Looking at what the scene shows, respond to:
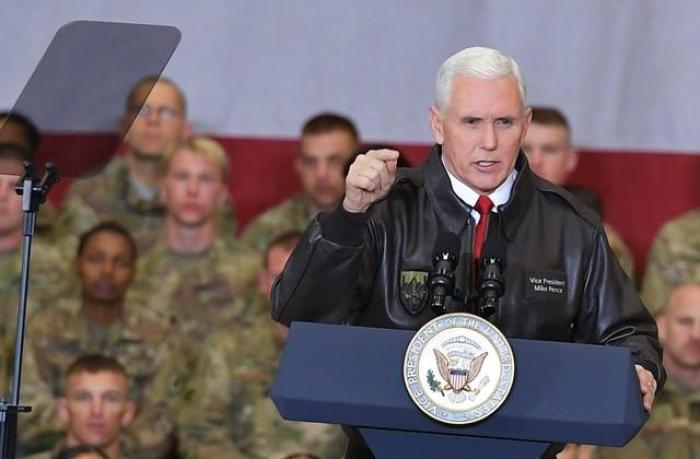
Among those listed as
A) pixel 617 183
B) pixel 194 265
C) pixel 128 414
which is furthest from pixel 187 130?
pixel 617 183

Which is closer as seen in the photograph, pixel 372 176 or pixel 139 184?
pixel 372 176

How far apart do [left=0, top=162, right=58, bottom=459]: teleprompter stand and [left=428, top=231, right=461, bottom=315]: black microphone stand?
33.0 inches

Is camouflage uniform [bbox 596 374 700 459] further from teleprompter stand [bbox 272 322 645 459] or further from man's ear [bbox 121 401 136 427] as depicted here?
teleprompter stand [bbox 272 322 645 459]

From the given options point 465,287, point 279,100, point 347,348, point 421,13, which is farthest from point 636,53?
point 347,348

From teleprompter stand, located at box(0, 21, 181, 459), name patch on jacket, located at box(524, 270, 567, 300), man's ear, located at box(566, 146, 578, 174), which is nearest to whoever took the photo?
name patch on jacket, located at box(524, 270, 567, 300)

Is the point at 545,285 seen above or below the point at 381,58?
below

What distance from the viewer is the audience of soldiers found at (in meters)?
4.79

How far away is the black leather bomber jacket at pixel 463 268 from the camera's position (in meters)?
2.64

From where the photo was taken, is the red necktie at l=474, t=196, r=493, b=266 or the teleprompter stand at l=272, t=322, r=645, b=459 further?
the red necktie at l=474, t=196, r=493, b=266

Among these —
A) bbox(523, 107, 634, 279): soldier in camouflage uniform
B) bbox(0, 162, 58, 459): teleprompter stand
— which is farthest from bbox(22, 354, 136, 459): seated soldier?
bbox(0, 162, 58, 459): teleprompter stand

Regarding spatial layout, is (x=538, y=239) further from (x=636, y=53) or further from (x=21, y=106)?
(x=636, y=53)

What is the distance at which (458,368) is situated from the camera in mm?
2244

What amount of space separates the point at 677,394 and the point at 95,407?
1.89 meters

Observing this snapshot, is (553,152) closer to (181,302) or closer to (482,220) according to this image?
(181,302)
